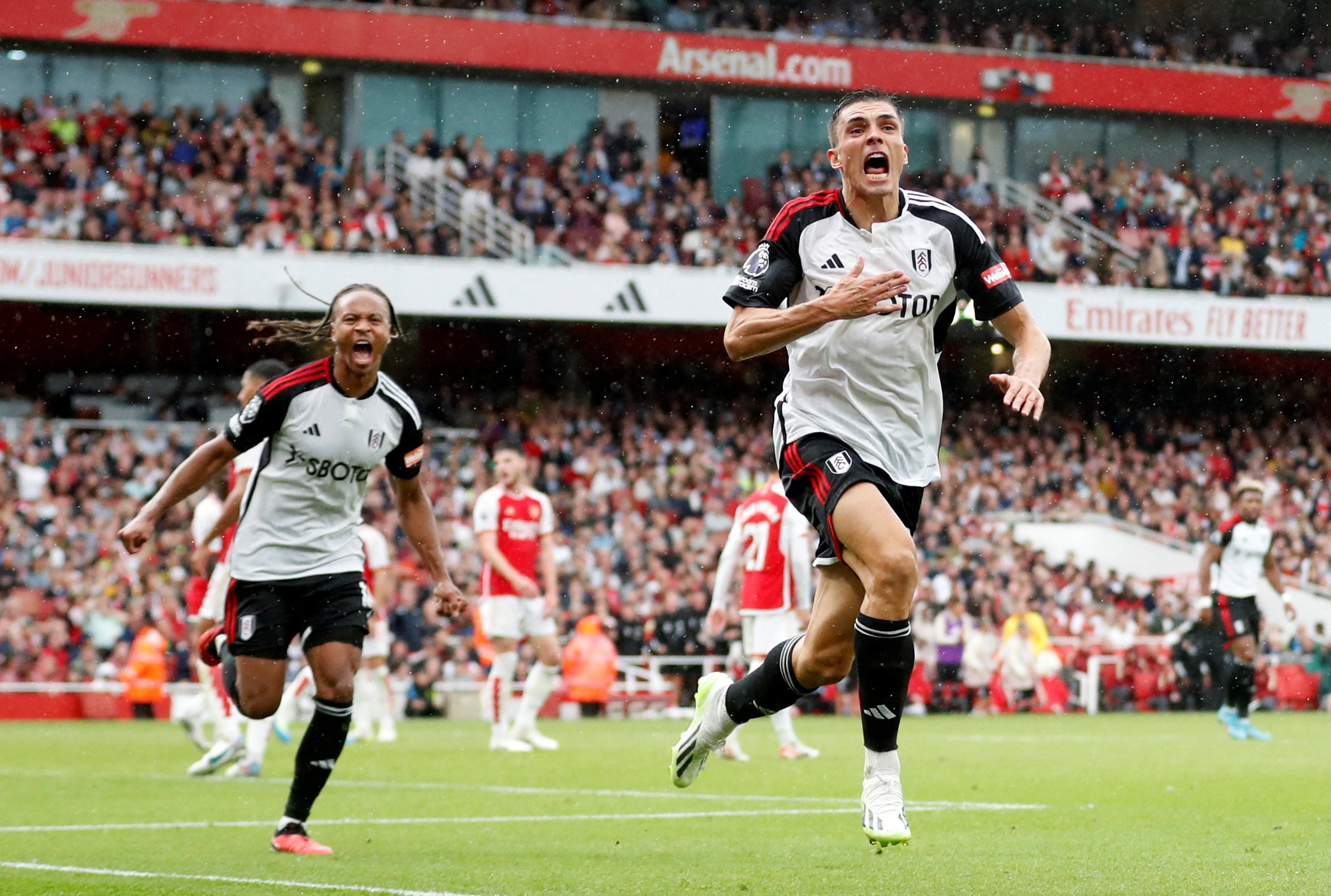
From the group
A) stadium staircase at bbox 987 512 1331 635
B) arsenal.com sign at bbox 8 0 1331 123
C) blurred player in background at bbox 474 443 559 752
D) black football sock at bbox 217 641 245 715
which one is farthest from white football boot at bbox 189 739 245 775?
arsenal.com sign at bbox 8 0 1331 123

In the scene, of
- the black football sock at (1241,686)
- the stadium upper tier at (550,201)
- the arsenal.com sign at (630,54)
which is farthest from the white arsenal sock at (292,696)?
the arsenal.com sign at (630,54)

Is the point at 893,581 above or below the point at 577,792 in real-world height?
above

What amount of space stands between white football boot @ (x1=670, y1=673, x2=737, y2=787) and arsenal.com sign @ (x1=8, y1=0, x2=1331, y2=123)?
86.1ft

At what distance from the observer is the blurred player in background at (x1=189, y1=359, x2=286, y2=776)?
9.88m

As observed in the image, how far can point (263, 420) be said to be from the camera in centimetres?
723

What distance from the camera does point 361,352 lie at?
719cm

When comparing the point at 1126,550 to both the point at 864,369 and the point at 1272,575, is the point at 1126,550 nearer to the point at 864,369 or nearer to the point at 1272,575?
the point at 1272,575

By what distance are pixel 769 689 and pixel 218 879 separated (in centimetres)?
202

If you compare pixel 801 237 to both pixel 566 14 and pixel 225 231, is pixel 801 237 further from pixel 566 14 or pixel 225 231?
pixel 566 14

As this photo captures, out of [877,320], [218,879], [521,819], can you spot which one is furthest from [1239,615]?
[218,879]

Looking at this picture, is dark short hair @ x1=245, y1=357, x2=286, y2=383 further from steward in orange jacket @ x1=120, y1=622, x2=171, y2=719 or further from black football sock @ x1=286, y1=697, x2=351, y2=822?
steward in orange jacket @ x1=120, y1=622, x2=171, y2=719

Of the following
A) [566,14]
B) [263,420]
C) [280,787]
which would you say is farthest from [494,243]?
[263,420]

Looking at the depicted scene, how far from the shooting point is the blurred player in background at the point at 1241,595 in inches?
633

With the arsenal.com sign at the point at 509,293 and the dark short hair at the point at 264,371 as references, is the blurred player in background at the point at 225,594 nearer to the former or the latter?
the dark short hair at the point at 264,371
